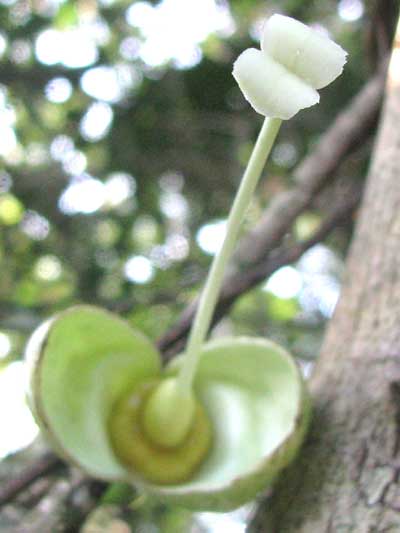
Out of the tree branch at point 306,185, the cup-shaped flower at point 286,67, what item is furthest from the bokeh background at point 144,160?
the cup-shaped flower at point 286,67

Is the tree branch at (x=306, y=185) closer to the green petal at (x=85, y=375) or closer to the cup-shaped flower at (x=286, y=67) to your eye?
the green petal at (x=85, y=375)

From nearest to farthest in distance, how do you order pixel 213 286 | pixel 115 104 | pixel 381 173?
pixel 213 286, pixel 381 173, pixel 115 104

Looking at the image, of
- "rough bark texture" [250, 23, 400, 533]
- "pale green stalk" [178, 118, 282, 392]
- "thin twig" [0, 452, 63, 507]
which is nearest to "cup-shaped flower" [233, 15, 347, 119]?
"pale green stalk" [178, 118, 282, 392]

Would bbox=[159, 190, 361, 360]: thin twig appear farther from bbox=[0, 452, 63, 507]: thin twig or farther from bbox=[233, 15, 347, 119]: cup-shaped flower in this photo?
bbox=[233, 15, 347, 119]: cup-shaped flower

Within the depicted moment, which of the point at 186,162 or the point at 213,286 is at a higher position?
the point at 213,286

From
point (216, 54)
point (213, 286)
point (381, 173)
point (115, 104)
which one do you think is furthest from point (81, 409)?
point (216, 54)

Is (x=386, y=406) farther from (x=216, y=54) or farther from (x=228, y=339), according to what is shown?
(x=216, y=54)
